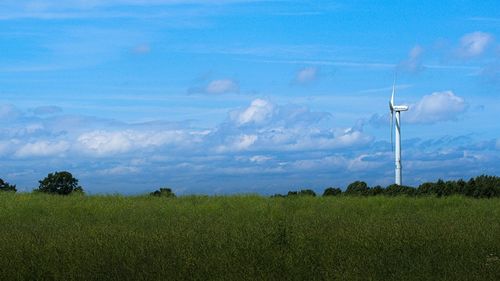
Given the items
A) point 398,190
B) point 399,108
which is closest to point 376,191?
point 398,190

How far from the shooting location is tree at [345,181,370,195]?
3023 cm

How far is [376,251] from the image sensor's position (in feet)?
43.3

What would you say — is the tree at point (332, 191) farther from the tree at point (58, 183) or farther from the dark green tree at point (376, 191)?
the tree at point (58, 183)

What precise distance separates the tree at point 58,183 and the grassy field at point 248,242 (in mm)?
8892

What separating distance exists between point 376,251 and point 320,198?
39.9 ft

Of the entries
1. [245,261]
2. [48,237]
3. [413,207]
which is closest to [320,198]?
[413,207]

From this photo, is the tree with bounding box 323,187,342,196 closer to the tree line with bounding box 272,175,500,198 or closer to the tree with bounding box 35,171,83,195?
the tree line with bounding box 272,175,500,198

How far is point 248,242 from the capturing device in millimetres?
13797

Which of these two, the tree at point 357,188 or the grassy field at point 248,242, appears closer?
the grassy field at point 248,242

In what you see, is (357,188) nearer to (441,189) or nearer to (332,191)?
(332,191)

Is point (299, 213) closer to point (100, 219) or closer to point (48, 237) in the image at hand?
point (100, 219)

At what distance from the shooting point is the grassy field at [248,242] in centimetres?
1102

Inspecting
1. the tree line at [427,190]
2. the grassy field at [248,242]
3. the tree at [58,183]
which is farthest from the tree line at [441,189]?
the tree at [58,183]

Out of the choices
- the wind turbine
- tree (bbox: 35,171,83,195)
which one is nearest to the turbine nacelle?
the wind turbine
